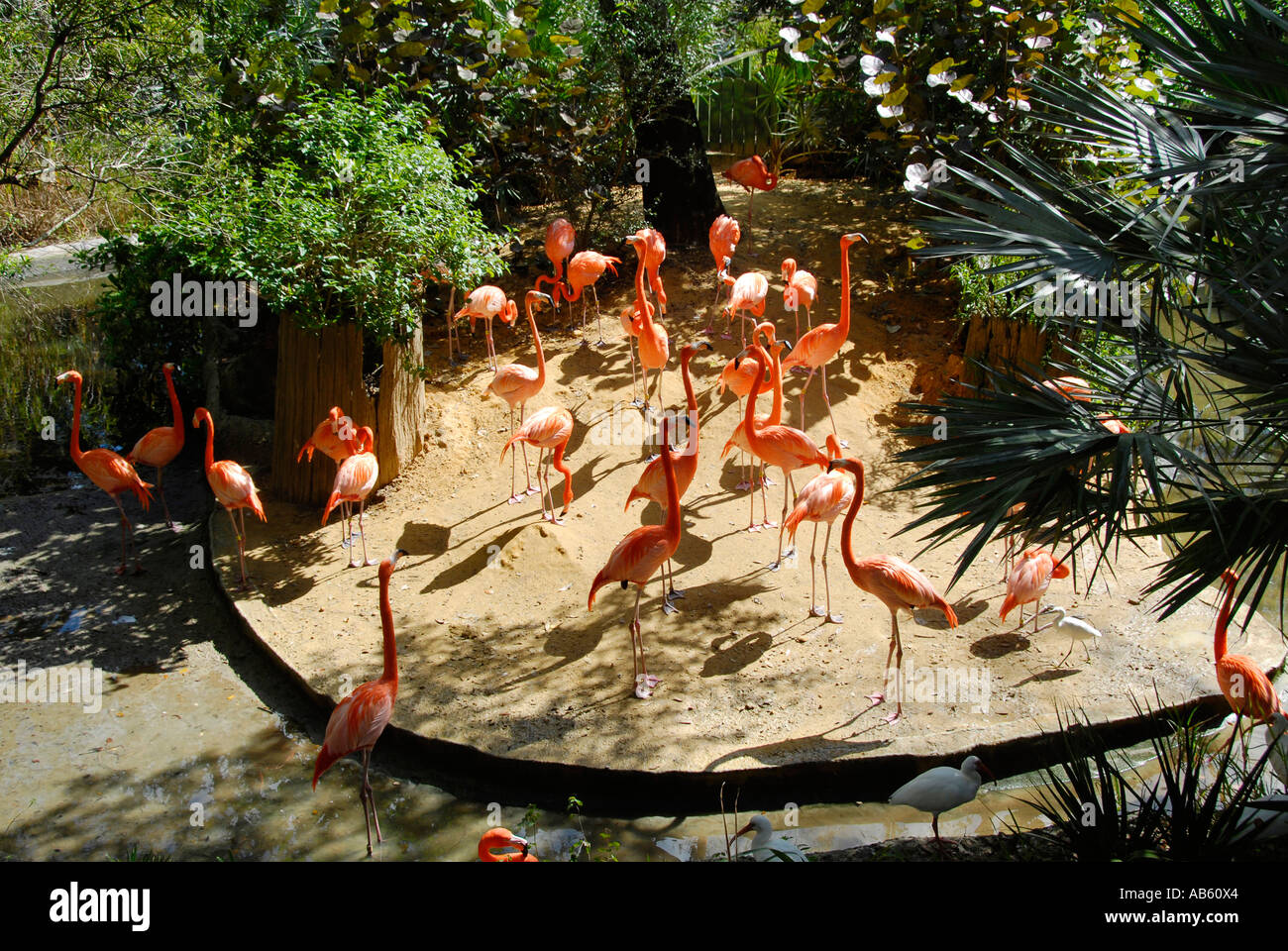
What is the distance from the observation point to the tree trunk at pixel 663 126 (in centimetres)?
1006

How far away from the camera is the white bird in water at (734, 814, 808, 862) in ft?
13.4

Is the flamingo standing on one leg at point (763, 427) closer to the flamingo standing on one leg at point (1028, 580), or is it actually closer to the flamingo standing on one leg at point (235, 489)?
the flamingo standing on one leg at point (1028, 580)

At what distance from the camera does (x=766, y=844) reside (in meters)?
4.36

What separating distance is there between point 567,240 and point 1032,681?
6009 mm

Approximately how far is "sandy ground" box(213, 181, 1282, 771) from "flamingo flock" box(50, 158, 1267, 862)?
0.14 metres

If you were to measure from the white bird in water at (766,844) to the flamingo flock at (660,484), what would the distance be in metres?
0.01

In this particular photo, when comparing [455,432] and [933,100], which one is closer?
[455,432]

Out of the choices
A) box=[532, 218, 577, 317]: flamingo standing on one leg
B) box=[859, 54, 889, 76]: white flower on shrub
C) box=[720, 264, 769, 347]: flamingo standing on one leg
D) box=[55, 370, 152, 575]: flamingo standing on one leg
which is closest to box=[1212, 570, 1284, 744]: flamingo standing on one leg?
box=[720, 264, 769, 347]: flamingo standing on one leg

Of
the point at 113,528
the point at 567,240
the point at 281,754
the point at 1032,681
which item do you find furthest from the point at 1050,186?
the point at 113,528

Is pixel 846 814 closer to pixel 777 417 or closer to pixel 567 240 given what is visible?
pixel 777 417

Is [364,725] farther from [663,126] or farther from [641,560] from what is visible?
[663,126]

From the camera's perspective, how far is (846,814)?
5141 millimetres

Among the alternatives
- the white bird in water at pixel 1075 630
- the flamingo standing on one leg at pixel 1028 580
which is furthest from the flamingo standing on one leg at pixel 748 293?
the white bird in water at pixel 1075 630

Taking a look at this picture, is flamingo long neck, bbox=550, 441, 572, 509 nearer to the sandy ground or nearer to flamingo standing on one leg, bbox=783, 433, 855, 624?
the sandy ground
